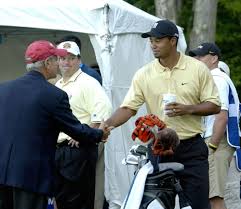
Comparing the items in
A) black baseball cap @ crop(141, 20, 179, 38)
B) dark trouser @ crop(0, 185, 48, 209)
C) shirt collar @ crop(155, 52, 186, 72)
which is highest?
black baseball cap @ crop(141, 20, 179, 38)

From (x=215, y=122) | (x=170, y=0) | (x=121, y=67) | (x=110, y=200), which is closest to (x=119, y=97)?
(x=121, y=67)

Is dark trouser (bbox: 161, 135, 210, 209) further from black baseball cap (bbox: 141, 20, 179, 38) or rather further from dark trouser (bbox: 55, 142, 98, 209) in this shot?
dark trouser (bbox: 55, 142, 98, 209)

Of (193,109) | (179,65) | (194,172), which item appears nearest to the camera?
(193,109)

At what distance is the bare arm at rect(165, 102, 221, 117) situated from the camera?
6.61 metres

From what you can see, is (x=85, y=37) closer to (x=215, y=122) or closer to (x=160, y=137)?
(x=215, y=122)

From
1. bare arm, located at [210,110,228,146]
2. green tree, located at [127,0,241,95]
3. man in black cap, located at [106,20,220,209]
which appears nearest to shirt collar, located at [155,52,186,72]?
man in black cap, located at [106,20,220,209]

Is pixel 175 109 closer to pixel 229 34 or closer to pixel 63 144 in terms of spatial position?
pixel 63 144

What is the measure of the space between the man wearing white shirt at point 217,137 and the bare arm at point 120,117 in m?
1.25

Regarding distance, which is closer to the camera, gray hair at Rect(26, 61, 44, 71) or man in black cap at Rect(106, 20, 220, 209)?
gray hair at Rect(26, 61, 44, 71)

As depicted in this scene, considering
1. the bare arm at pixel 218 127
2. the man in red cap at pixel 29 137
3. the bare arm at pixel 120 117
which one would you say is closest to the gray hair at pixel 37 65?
the man in red cap at pixel 29 137

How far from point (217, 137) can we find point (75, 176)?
1455 mm

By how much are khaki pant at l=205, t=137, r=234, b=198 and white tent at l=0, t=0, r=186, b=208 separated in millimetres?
1460

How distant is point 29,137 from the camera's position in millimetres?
6301

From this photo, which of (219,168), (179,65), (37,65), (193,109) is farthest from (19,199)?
(219,168)
